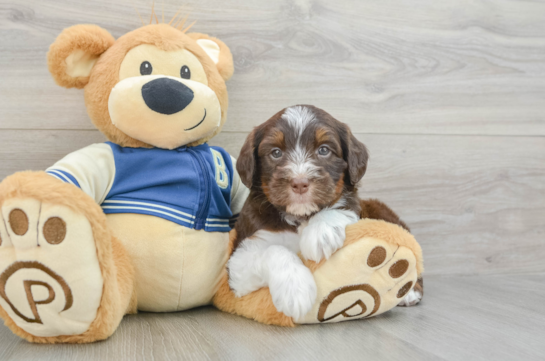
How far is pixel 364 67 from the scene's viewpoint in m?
2.55

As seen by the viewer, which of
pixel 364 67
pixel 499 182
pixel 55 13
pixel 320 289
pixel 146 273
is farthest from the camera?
pixel 499 182

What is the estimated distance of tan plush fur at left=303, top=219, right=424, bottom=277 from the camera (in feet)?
5.12

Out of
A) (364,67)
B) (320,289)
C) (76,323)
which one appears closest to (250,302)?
(320,289)

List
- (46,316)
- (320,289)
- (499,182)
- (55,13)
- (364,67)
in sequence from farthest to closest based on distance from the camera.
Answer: (499,182) → (364,67) → (55,13) → (320,289) → (46,316)

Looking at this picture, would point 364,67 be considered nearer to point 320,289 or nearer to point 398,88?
point 398,88

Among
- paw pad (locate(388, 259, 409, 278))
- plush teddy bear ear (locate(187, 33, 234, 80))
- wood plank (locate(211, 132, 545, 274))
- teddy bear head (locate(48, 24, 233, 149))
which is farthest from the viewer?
wood plank (locate(211, 132, 545, 274))

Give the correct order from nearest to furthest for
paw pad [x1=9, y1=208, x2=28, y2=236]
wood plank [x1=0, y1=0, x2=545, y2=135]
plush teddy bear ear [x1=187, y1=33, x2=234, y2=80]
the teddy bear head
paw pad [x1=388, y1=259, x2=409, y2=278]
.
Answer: paw pad [x1=9, y1=208, x2=28, y2=236] → paw pad [x1=388, y1=259, x2=409, y2=278] → the teddy bear head → plush teddy bear ear [x1=187, y1=33, x2=234, y2=80] → wood plank [x1=0, y1=0, x2=545, y2=135]

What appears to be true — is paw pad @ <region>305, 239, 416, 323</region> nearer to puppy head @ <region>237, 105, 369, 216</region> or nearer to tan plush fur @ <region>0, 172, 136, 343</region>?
puppy head @ <region>237, 105, 369, 216</region>

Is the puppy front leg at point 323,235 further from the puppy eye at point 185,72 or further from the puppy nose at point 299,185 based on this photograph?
the puppy eye at point 185,72

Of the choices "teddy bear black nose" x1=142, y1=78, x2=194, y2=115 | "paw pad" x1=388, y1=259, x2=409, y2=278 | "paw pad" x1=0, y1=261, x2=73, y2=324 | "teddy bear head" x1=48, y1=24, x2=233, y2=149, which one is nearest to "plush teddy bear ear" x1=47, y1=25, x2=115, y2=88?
"teddy bear head" x1=48, y1=24, x2=233, y2=149

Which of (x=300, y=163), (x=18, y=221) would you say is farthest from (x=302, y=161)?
(x=18, y=221)

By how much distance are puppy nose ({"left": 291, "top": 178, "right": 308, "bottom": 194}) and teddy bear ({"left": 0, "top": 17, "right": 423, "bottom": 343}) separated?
0.24m

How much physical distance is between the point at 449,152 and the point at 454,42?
660 millimetres

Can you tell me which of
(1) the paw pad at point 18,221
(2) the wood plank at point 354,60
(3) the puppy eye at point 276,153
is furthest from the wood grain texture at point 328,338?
(2) the wood plank at point 354,60
